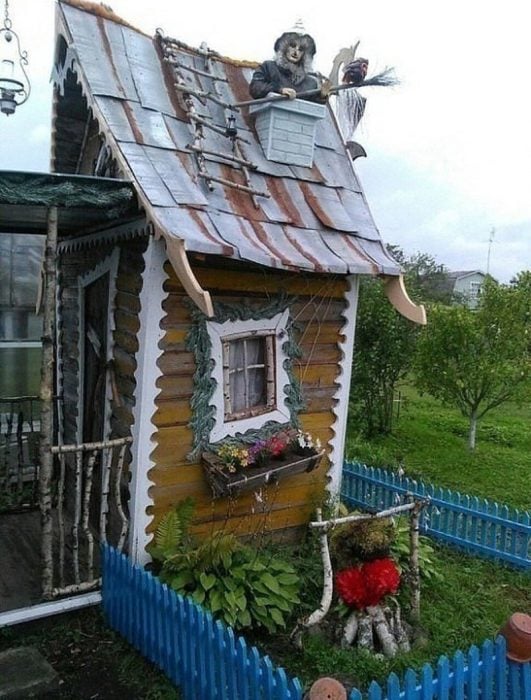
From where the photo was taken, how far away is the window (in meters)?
5.92

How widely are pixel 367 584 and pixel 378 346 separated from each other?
8.08 meters

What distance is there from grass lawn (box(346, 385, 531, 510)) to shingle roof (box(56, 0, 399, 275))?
5193 mm

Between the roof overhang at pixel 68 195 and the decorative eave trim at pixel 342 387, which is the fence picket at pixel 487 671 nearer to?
the decorative eave trim at pixel 342 387

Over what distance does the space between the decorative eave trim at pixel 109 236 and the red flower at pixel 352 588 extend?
3280 millimetres

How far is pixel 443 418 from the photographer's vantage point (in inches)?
600

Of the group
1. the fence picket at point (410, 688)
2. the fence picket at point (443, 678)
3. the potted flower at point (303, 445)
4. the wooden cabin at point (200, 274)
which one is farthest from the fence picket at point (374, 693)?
the potted flower at point (303, 445)

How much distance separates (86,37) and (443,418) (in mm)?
12268

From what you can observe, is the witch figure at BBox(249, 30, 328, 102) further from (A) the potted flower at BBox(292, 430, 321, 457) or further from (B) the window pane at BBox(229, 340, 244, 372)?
(A) the potted flower at BBox(292, 430, 321, 457)

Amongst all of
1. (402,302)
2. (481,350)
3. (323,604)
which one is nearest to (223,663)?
(323,604)

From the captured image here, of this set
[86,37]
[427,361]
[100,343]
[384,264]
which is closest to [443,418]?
[427,361]

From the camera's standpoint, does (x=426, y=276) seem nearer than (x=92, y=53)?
No

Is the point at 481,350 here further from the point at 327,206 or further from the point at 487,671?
the point at 487,671

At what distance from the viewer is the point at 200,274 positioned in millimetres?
5488

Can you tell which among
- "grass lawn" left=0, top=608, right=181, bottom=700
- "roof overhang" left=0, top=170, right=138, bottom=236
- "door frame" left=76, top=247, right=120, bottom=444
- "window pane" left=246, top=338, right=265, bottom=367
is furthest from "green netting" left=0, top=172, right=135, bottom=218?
"grass lawn" left=0, top=608, right=181, bottom=700
